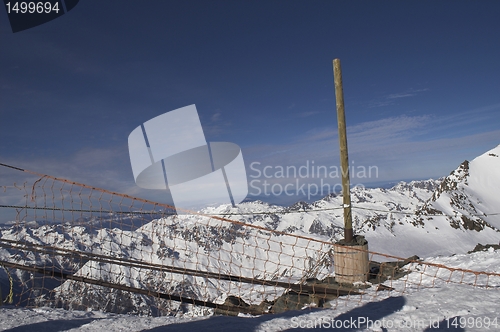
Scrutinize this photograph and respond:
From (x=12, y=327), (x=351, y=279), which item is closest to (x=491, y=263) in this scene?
(x=351, y=279)

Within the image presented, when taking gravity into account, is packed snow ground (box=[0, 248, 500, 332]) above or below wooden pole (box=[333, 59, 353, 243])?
below

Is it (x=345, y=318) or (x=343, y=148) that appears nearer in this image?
(x=345, y=318)

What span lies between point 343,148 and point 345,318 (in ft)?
14.3

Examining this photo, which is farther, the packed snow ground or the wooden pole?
the wooden pole

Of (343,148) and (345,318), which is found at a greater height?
(343,148)

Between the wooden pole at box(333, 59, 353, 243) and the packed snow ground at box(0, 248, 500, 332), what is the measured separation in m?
2.35

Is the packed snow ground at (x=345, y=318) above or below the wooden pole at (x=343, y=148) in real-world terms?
below

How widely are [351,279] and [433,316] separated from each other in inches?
107

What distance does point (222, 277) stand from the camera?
6.29 metres

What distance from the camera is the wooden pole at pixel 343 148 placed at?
25.4 feet

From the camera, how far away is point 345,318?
15.5 feet

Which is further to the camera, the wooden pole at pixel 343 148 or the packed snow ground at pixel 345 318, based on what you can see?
the wooden pole at pixel 343 148

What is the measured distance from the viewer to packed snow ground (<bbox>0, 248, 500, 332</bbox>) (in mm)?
4352

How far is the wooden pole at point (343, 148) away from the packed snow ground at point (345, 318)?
7.72 ft
